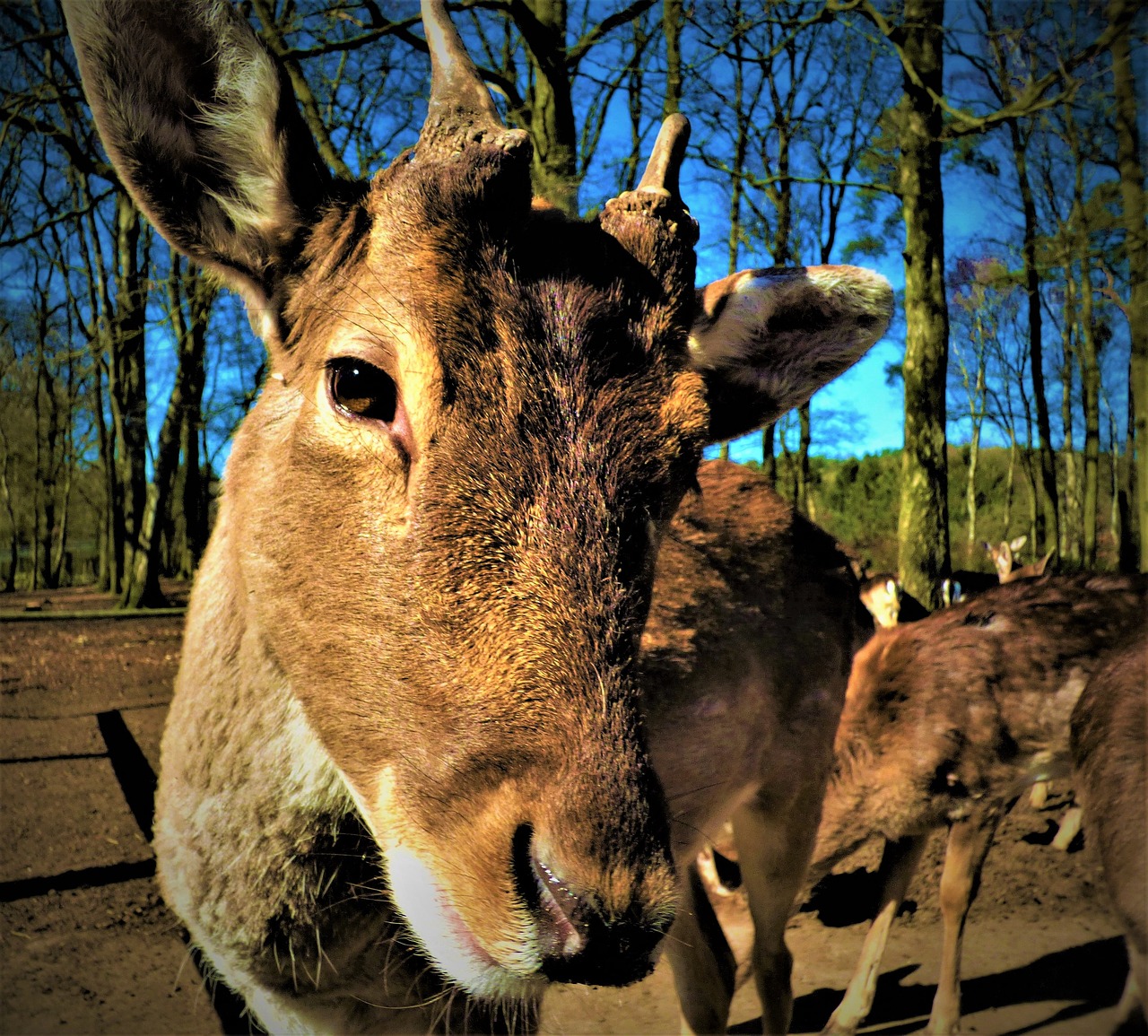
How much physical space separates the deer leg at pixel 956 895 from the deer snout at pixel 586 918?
1679mm

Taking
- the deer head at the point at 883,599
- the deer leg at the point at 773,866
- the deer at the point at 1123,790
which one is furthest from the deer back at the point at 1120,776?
the deer head at the point at 883,599

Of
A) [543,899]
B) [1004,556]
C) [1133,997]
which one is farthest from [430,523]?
[1004,556]

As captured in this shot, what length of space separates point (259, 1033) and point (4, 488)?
8.48 feet

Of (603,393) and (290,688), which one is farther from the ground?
(603,393)

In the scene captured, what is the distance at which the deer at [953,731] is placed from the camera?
8.32 ft

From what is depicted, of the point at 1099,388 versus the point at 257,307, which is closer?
the point at 257,307

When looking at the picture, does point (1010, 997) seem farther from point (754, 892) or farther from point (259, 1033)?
point (259, 1033)

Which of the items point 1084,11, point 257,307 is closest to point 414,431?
point 257,307

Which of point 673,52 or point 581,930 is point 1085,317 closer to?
point 673,52

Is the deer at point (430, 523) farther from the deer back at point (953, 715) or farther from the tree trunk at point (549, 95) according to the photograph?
the tree trunk at point (549, 95)

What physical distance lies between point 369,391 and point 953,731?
98.5 inches

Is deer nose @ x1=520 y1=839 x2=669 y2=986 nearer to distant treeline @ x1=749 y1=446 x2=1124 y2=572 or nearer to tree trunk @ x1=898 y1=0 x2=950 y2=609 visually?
tree trunk @ x1=898 y1=0 x2=950 y2=609

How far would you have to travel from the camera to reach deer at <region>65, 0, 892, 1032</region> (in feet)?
2.84

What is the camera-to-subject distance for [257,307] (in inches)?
52.3
